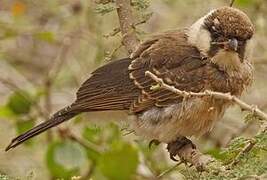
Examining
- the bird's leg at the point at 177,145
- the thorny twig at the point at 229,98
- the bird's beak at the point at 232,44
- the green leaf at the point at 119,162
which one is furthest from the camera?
the green leaf at the point at 119,162

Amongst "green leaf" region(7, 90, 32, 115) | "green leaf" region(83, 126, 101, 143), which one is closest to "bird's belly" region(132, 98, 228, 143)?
"green leaf" region(83, 126, 101, 143)

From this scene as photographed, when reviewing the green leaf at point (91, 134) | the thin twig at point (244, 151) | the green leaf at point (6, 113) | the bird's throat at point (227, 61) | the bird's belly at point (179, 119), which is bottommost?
the thin twig at point (244, 151)

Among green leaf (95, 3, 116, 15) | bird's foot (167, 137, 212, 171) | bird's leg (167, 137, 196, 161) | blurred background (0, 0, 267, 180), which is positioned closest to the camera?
bird's foot (167, 137, 212, 171)

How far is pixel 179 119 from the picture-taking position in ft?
14.8

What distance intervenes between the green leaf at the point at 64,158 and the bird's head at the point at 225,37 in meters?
0.96

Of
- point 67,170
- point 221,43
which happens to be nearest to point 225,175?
point 221,43

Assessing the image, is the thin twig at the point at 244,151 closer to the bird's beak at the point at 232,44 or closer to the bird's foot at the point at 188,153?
the bird's foot at the point at 188,153

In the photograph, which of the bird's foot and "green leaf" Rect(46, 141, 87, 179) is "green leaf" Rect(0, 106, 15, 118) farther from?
the bird's foot

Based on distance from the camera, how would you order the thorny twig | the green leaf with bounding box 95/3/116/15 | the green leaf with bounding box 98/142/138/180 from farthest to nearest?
the green leaf with bounding box 98/142/138/180, the green leaf with bounding box 95/3/116/15, the thorny twig

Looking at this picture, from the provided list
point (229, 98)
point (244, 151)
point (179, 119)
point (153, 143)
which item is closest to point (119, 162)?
point (153, 143)

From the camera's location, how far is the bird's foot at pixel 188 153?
3.82m

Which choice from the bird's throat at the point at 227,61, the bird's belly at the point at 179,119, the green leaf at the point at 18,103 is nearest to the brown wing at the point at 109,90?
the bird's belly at the point at 179,119

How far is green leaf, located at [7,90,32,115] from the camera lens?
212 inches

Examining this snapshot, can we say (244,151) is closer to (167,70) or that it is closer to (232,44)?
(232,44)
